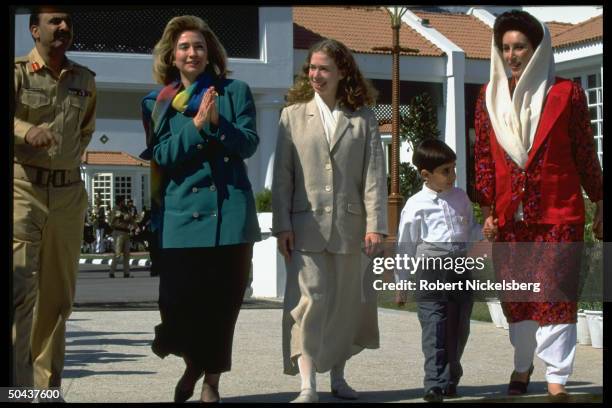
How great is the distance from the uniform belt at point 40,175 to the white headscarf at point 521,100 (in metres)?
2.06

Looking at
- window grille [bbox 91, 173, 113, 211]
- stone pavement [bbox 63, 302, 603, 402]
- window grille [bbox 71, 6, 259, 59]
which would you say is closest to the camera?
stone pavement [bbox 63, 302, 603, 402]

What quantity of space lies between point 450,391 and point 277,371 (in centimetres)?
123

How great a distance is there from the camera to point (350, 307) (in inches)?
257

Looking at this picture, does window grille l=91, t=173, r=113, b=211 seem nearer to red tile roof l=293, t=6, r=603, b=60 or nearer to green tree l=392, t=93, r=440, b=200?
red tile roof l=293, t=6, r=603, b=60

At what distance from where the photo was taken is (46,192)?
5992mm

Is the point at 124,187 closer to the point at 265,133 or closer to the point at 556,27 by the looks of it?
the point at 556,27

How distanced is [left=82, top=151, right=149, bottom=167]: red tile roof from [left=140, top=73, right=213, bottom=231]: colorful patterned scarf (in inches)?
31.1

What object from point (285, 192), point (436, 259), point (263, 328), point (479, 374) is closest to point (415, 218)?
point (436, 259)

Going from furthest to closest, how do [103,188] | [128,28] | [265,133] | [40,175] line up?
[265,133]
[103,188]
[128,28]
[40,175]

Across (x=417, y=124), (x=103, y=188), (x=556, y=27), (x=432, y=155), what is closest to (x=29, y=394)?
(x=432, y=155)

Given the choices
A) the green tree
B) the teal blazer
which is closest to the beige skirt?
the teal blazer

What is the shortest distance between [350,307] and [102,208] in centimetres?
324

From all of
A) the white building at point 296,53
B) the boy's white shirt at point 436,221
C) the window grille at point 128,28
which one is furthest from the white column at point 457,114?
the window grille at point 128,28

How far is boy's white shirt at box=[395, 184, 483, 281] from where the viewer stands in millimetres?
6574
